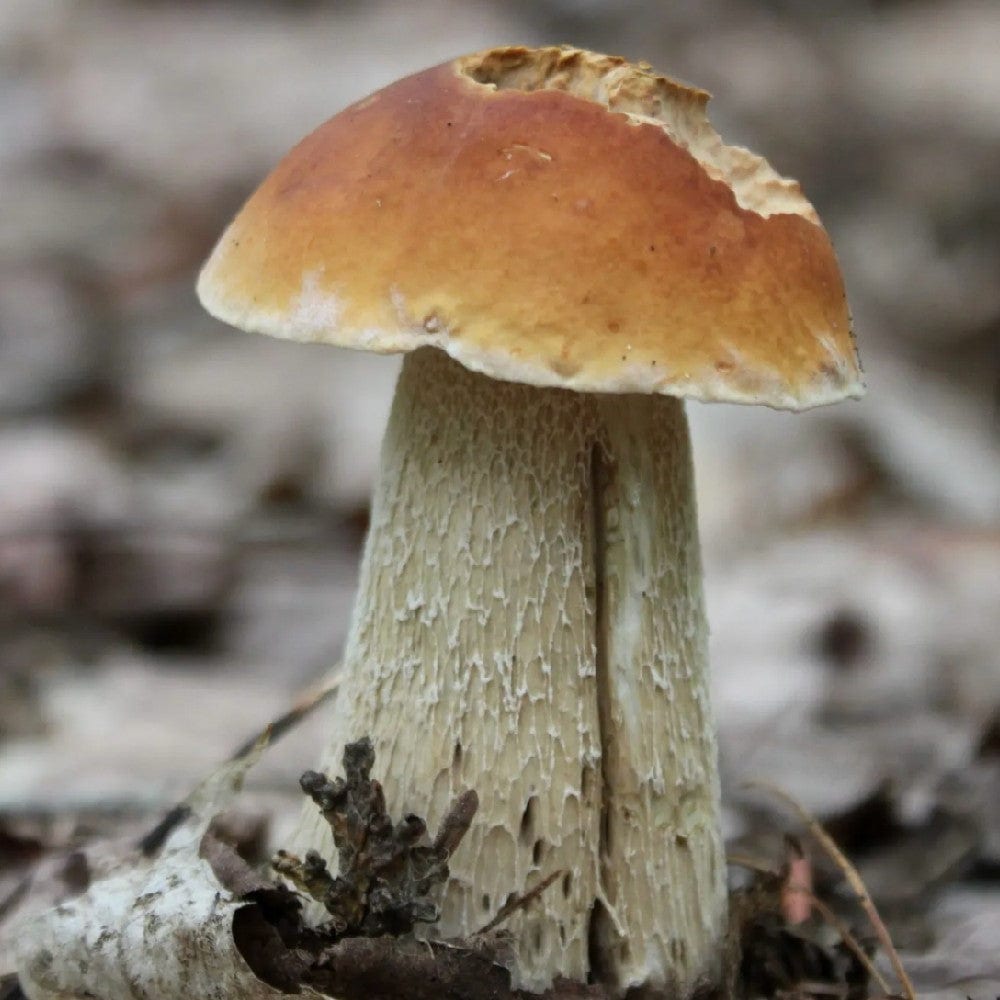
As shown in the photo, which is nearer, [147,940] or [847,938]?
[147,940]

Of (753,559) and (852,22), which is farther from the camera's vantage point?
(852,22)

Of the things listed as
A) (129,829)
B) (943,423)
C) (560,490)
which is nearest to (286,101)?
(943,423)

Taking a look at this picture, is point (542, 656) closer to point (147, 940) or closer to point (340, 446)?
point (147, 940)

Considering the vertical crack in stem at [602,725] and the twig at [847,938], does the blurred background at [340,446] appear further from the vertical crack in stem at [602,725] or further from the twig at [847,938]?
the vertical crack in stem at [602,725]

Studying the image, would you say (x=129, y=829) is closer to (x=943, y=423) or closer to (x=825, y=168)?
(x=943, y=423)

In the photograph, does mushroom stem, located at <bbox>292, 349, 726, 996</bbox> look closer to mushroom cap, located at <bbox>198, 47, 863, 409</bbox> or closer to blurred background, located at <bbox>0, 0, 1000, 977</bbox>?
mushroom cap, located at <bbox>198, 47, 863, 409</bbox>

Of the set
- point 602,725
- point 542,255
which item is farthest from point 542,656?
point 542,255
